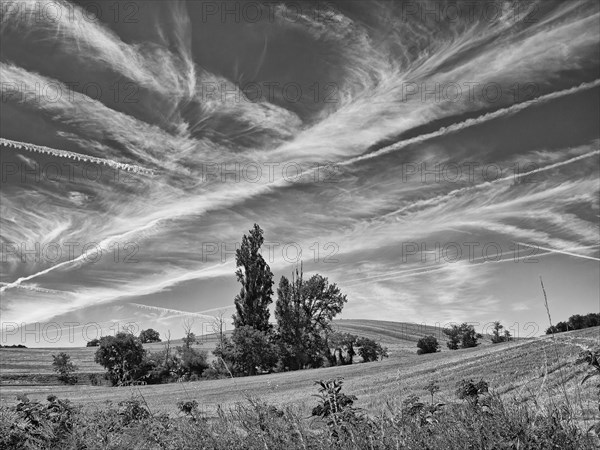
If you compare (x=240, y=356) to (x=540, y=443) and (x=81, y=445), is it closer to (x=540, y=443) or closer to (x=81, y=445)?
(x=81, y=445)

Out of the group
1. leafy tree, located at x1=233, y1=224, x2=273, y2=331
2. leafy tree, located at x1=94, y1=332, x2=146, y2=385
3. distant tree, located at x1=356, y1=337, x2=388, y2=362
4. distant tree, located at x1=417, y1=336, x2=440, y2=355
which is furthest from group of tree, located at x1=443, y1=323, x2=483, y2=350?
leafy tree, located at x1=94, y1=332, x2=146, y2=385

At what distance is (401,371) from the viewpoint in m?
34.1

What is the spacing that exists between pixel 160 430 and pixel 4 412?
3.87 meters

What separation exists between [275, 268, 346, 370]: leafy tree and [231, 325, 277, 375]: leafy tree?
3.91 metres

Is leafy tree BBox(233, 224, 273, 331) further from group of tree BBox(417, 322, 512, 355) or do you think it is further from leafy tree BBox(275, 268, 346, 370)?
group of tree BBox(417, 322, 512, 355)

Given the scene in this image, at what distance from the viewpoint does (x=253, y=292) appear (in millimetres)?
65750

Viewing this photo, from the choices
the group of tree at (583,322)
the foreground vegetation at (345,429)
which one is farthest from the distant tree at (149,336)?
the foreground vegetation at (345,429)

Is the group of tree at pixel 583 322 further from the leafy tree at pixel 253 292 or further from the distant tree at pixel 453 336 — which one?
the leafy tree at pixel 253 292

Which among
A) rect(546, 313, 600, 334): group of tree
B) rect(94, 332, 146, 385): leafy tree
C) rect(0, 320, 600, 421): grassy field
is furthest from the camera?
rect(94, 332, 146, 385): leafy tree

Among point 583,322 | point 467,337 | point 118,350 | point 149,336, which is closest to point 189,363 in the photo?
point 118,350

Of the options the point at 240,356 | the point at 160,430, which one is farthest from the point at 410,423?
the point at 240,356

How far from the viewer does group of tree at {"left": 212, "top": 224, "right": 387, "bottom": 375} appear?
2425 inches

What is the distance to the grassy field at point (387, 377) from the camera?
495 inches

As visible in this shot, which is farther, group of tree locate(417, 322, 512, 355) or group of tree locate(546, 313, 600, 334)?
group of tree locate(417, 322, 512, 355)
